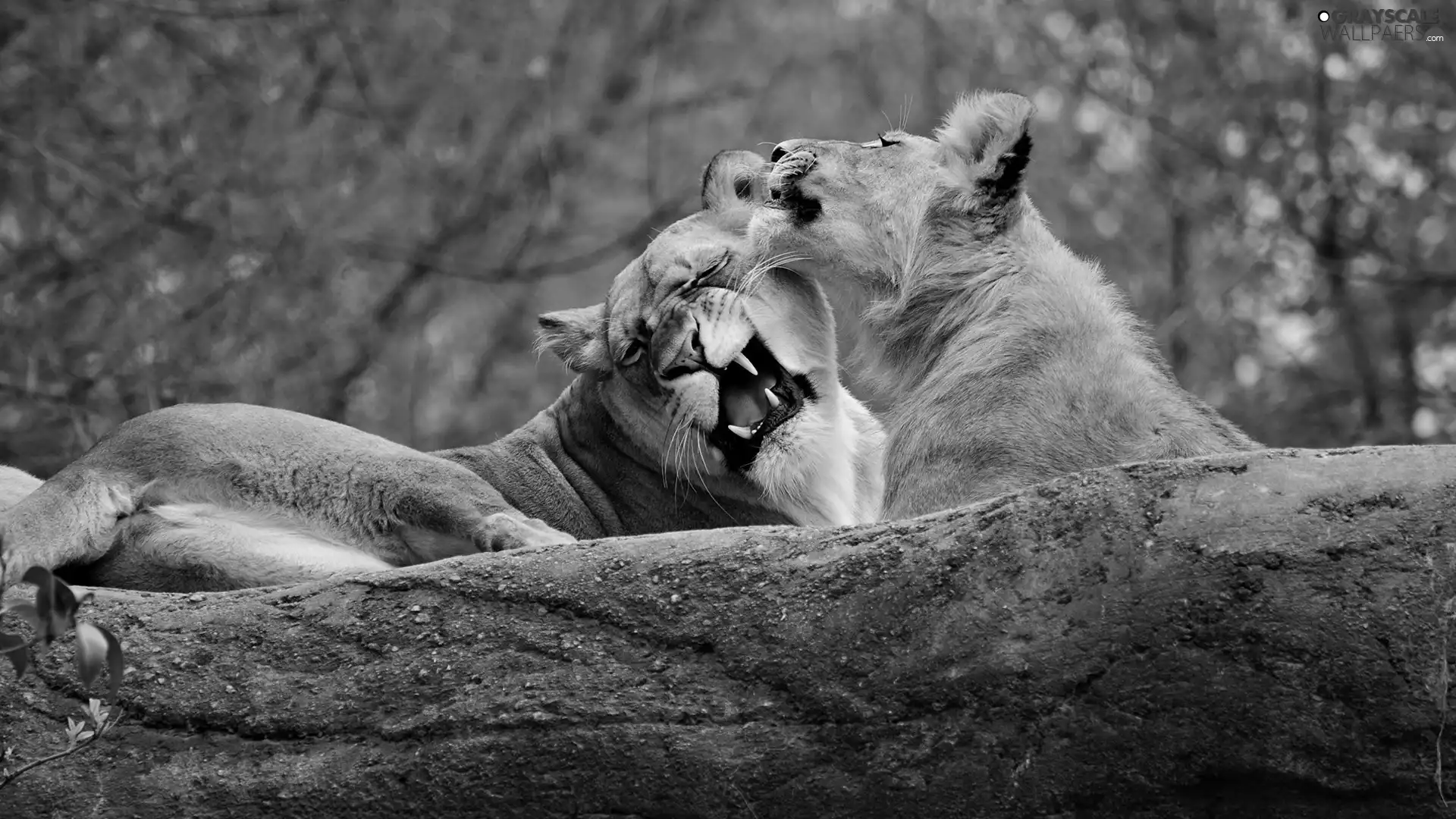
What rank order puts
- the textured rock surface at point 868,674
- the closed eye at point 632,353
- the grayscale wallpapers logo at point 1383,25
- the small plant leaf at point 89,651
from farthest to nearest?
the grayscale wallpapers logo at point 1383,25
the closed eye at point 632,353
the textured rock surface at point 868,674
the small plant leaf at point 89,651

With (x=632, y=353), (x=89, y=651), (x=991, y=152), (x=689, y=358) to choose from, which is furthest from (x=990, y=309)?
(x=89, y=651)

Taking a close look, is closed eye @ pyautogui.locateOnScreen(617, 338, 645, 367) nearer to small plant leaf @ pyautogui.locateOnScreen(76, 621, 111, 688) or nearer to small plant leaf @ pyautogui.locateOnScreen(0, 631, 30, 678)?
small plant leaf @ pyautogui.locateOnScreen(0, 631, 30, 678)

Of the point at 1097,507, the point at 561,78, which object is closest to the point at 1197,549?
the point at 1097,507

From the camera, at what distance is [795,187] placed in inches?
241

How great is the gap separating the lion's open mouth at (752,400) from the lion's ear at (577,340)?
0.62 metres

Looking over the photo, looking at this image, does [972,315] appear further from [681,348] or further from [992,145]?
[681,348]

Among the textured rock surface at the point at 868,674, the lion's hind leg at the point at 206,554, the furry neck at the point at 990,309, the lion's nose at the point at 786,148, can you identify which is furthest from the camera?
the lion's nose at the point at 786,148

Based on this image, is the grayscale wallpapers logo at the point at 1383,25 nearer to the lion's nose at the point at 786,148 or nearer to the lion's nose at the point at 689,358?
the lion's nose at the point at 786,148

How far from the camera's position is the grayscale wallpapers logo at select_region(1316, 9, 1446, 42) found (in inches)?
518

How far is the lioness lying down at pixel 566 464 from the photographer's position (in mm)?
5809

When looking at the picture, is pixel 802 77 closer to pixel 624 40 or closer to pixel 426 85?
pixel 624 40

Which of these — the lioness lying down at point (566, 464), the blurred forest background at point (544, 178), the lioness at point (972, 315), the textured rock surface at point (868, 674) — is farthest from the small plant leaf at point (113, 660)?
the blurred forest background at point (544, 178)

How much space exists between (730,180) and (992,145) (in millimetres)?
1692

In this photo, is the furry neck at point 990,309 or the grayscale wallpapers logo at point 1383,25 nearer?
the furry neck at point 990,309
